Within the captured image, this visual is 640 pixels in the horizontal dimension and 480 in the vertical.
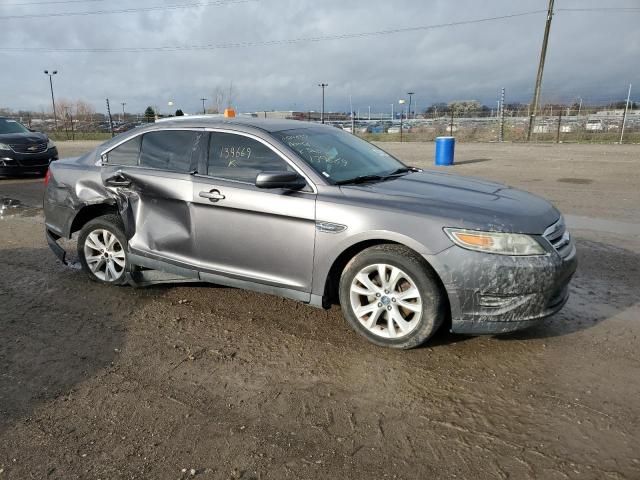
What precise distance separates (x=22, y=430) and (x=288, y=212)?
2.16m

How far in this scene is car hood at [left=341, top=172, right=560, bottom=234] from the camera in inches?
135

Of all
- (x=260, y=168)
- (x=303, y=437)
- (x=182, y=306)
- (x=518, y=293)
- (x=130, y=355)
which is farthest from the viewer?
(x=182, y=306)

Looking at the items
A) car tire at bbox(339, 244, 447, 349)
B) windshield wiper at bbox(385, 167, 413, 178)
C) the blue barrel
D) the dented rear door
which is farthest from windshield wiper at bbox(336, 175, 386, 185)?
the blue barrel

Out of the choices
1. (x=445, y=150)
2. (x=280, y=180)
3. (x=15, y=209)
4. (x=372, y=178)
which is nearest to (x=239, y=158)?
(x=280, y=180)

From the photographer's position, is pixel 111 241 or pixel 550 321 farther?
pixel 111 241

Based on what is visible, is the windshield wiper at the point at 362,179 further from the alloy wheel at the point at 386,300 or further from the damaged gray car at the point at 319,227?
the alloy wheel at the point at 386,300

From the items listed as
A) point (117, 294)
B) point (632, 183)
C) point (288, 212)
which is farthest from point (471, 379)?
point (632, 183)

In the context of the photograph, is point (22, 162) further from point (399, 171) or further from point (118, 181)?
point (399, 171)

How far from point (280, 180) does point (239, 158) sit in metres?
0.63

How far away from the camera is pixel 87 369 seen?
11.4ft

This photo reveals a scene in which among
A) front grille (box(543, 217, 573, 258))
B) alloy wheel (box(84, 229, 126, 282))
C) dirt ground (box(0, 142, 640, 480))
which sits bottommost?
dirt ground (box(0, 142, 640, 480))

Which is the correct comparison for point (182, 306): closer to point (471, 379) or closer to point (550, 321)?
point (471, 379)

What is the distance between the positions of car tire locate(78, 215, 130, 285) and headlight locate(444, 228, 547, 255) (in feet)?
10.2

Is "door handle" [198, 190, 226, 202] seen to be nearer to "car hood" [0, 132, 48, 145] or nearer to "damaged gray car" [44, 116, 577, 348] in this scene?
"damaged gray car" [44, 116, 577, 348]
